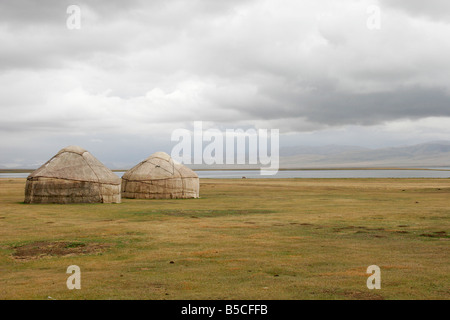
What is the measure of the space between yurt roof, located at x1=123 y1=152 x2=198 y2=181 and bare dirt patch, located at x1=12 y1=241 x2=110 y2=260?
724 inches

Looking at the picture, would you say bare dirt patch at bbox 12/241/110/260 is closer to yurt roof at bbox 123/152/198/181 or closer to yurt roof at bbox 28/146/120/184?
yurt roof at bbox 28/146/120/184

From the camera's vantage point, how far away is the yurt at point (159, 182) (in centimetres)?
3048

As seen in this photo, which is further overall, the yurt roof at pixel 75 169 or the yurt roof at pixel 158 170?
the yurt roof at pixel 158 170

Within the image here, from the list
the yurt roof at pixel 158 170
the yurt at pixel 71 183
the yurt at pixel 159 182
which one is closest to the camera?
the yurt at pixel 71 183

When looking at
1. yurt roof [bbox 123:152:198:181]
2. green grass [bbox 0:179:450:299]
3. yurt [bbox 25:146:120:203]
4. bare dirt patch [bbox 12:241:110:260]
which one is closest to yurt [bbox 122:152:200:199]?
yurt roof [bbox 123:152:198:181]

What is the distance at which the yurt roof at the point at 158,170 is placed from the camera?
100 ft

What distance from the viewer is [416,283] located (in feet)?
24.5

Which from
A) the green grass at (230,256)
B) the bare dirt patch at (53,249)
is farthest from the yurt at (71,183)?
the bare dirt patch at (53,249)

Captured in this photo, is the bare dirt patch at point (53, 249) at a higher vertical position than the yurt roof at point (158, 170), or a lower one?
lower

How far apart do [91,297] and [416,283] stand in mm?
5456

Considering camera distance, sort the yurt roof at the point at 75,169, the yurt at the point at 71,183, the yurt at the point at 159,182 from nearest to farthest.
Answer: the yurt at the point at 71,183 → the yurt roof at the point at 75,169 → the yurt at the point at 159,182

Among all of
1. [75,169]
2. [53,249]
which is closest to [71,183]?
[75,169]

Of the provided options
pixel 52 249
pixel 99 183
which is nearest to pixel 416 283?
pixel 52 249

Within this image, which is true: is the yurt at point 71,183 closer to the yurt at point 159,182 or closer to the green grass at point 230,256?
the yurt at point 159,182
